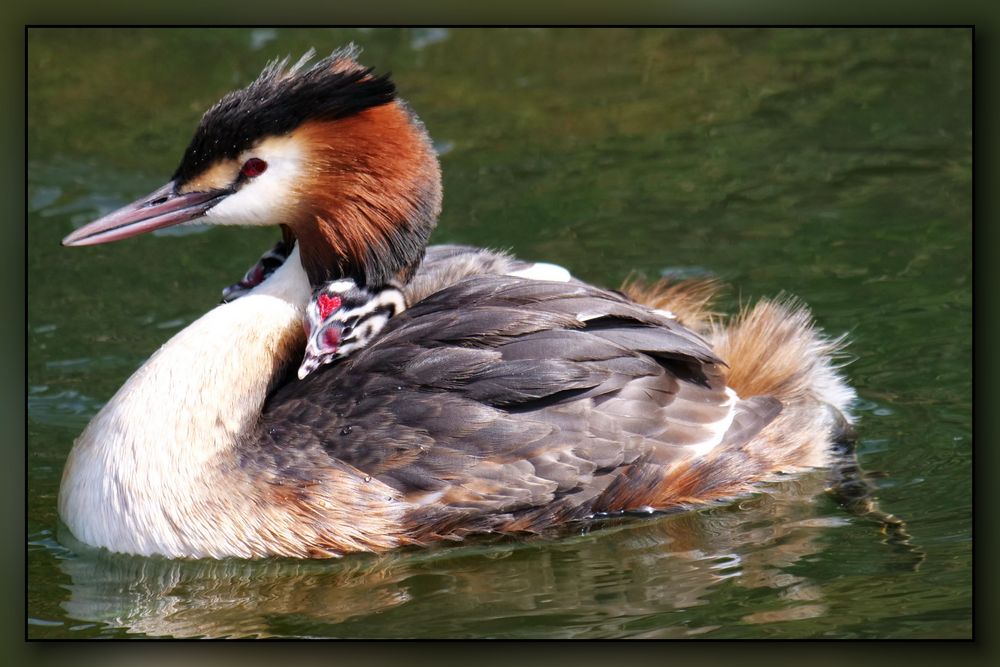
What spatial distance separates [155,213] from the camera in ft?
15.5

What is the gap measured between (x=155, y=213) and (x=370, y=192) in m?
0.63

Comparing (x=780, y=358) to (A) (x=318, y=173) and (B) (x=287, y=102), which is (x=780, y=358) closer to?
(A) (x=318, y=173)

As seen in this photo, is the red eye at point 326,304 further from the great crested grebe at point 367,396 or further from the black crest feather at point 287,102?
the black crest feather at point 287,102

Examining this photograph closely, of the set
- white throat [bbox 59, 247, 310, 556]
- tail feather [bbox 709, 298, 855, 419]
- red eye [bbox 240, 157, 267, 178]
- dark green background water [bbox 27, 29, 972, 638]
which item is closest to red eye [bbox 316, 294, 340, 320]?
white throat [bbox 59, 247, 310, 556]

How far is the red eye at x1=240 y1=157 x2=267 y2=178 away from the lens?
466 cm

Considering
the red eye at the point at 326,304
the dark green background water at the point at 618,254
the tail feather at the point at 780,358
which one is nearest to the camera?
the dark green background water at the point at 618,254

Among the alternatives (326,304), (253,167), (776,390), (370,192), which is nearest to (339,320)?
(326,304)

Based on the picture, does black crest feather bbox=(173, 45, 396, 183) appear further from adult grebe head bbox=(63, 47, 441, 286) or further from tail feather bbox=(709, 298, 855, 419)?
tail feather bbox=(709, 298, 855, 419)

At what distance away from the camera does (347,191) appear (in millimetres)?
4676

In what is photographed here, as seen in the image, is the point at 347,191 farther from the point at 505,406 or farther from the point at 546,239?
the point at 546,239

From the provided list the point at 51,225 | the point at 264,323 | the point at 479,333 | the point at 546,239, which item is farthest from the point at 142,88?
the point at 479,333

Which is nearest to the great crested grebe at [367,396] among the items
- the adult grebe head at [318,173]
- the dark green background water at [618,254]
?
the adult grebe head at [318,173]

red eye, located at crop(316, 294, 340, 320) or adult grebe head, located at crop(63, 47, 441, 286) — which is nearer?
adult grebe head, located at crop(63, 47, 441, 286)

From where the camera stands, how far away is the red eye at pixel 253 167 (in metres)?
4.66
